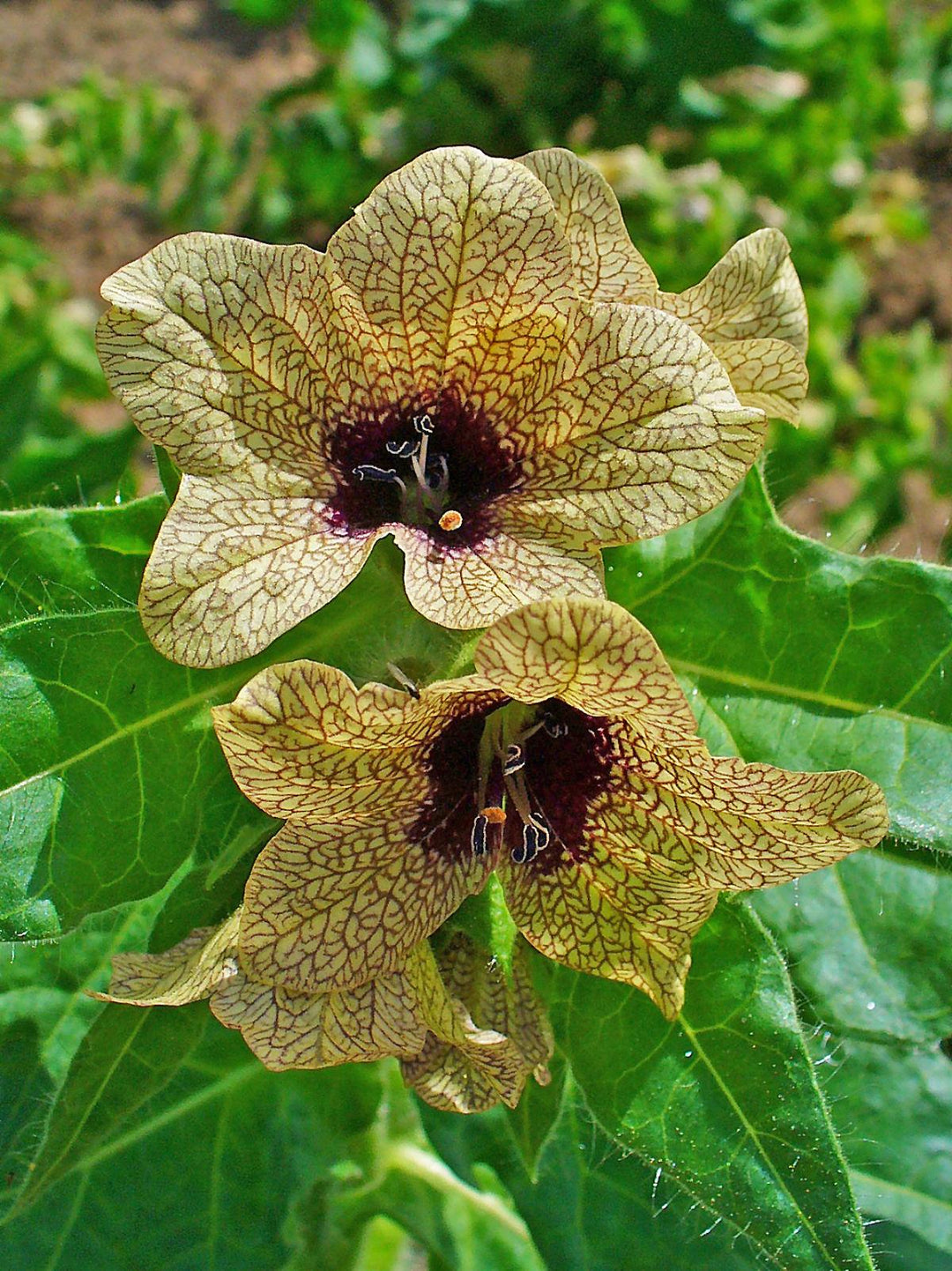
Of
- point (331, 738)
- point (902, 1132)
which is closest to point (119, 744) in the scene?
point (331, 738)

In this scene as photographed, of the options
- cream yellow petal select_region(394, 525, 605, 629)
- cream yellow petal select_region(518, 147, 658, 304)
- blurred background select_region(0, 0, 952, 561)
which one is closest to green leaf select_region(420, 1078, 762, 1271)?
cream yellow petal select_region(394, 525, 605, 629)

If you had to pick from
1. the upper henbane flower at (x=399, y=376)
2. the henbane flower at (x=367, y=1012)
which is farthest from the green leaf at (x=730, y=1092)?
the upper henbane flower at (x=399, y=376)

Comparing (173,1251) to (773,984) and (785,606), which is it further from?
(785,606)

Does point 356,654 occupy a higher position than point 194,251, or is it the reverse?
point 194,251

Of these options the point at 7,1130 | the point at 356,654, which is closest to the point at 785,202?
the point at 356,654

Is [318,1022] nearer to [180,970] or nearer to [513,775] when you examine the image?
[180,970]

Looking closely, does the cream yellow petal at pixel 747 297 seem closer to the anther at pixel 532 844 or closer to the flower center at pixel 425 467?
the flower center at pixel 425 467
